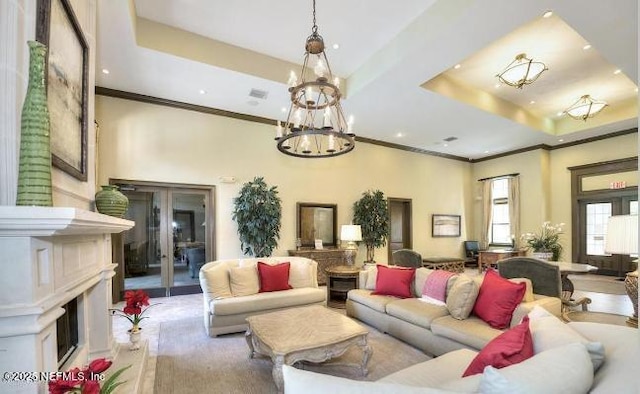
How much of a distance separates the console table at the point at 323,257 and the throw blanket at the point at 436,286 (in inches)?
118

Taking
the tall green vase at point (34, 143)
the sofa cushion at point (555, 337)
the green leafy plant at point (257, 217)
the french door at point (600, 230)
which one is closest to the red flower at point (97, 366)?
the tall green vase at point (34, 143)

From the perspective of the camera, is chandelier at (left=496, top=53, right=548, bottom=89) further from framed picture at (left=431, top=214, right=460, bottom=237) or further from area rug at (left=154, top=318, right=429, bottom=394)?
framed picture at (left=431, top=214, right=460, bottom=237)

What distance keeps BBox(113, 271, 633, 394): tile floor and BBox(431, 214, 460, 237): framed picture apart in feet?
12.5

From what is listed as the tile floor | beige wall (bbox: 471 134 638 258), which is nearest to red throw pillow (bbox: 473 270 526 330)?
the tile floor

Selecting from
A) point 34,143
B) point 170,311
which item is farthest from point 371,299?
point 34,143

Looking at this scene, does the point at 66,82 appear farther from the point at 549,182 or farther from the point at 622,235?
the point at 549,182

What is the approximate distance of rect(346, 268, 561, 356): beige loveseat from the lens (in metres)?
2.83

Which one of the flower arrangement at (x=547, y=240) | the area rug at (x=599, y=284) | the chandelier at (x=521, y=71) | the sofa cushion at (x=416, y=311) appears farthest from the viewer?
the flower arrangement at (x=547, y=240)

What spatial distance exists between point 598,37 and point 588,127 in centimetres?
478

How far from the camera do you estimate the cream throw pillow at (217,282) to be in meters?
3.95

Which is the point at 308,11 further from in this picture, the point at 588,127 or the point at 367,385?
the point at 588,127

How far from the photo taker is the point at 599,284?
693cm

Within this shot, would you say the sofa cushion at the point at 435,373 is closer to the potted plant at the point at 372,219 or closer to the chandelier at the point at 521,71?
the chandelier at the point at 521,71

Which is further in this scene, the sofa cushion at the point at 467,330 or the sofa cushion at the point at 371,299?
the sofa cushion at the point at 371,299
